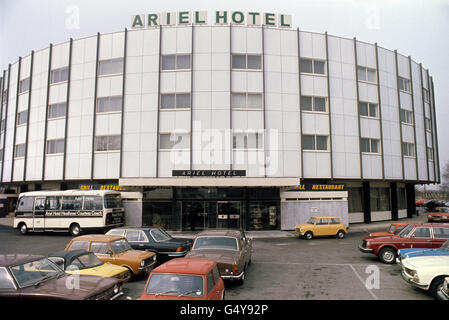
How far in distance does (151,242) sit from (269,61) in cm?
1952

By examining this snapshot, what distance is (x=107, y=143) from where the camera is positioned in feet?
89.5

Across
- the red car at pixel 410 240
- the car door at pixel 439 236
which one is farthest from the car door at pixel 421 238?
the car door at pixel 439 236

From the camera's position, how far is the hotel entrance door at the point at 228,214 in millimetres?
25500

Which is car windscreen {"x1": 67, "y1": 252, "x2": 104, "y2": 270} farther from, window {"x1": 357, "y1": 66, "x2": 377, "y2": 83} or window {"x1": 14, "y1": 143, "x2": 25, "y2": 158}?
window {"x1": 357, "y1": 66, "x2": 377, "y2": 83}

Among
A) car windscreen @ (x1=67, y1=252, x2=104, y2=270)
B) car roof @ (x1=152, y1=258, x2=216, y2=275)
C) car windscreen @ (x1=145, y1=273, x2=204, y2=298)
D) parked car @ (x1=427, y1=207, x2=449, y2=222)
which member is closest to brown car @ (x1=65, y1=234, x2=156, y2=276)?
car windscreen @ (x1=67, y1=252, x2=104, y2=270)

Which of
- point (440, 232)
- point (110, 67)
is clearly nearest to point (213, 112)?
point (110, 67)

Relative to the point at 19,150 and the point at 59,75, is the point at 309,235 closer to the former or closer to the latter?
the point at 59,75

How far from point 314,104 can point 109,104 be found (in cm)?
1802

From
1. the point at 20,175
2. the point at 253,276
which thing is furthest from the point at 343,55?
the point at 20,175

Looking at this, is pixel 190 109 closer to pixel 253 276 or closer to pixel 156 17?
→ pixel 156 17

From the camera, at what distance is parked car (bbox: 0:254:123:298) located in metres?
6.54

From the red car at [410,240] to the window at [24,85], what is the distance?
3377 centimetres

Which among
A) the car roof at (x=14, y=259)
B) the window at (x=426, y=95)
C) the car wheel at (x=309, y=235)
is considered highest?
the window at (x=426, y=95)

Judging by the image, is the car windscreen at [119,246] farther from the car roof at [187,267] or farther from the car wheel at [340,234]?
the car wheel at [340,234]
